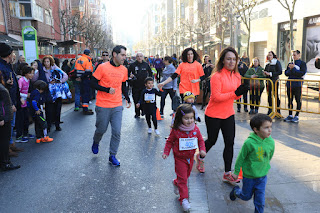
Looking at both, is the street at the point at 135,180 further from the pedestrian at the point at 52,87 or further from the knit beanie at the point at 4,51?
the knit beanie at the point at 4,51

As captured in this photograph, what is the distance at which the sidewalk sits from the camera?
3.69 m

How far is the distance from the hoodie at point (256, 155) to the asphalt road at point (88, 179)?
3.49 ft

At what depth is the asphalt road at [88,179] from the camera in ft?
12.7

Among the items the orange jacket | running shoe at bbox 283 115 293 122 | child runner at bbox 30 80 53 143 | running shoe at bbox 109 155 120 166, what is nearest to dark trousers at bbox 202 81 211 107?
running shoe at bbox 283 115 293 122

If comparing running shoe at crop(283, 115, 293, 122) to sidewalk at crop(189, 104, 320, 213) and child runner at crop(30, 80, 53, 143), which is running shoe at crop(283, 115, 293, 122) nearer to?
sidewalk at crop(189, 104, 320, 213)

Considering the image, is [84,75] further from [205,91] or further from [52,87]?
[205,91]

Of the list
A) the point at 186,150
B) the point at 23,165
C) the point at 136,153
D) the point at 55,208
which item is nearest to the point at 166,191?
the point at 186,150

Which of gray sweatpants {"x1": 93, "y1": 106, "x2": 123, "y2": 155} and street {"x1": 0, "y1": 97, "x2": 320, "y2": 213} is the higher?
gray sweatpants {"x1": 93, "y1": 106, "x2": 123, "y2": 155}

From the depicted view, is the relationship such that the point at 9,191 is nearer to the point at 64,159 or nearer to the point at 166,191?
the point at 64,159

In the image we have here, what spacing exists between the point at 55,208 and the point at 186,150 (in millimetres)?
1787

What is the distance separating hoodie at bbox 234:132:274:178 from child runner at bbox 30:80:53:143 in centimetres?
498

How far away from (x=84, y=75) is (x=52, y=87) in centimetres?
243

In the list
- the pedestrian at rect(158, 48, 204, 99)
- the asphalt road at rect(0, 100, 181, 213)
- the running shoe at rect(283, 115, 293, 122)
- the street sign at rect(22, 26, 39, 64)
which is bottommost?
the asphalt road at rect(0, 100, 181, 213)

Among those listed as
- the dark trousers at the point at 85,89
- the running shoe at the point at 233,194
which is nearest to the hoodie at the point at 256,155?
the running shoe at the point at 233,194
